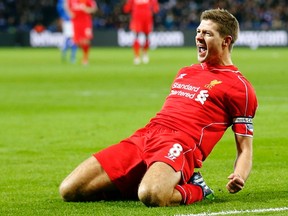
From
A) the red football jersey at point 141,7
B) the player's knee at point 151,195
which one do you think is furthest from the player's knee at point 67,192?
the red football jersey at point 141,7

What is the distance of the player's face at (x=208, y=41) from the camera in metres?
7.25

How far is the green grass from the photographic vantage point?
7.26 metres

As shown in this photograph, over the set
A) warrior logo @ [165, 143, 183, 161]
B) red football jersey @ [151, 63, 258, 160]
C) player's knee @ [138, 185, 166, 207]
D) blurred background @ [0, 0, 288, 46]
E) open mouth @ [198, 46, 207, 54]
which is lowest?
blurred background @ [0, 0, 288, 46]

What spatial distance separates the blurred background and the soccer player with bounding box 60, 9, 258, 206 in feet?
124

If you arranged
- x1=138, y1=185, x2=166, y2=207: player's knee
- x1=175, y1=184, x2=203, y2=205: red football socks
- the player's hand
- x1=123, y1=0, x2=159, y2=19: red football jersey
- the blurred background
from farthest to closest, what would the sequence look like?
the blurred background
x1=123, y1=0, x2=159, y2=19: red football jersey
x1=175, y1=184, x2=203, y2=205: red football socks
x1=138, y1=185, x2=166, y2=207: player's knee
the player's hand

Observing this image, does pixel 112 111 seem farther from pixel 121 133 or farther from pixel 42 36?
pixel 42 36

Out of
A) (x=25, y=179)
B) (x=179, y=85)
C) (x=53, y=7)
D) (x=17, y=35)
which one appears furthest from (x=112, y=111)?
(x=53, y=7)

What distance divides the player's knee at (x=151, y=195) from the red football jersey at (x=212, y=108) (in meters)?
0.60

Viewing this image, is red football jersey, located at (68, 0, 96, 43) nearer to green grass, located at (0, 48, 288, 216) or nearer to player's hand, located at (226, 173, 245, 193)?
green grass, located at (0, 48, 288, 216)

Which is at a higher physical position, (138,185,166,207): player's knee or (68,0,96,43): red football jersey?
(138,185,166,207): player's knee

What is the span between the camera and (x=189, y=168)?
717cm

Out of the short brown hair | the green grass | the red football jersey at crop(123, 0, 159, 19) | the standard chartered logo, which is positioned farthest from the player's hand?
the red football jersey at crop(123, 0, 159, 19)

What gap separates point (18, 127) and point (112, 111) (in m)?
2.42

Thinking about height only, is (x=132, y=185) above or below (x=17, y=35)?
above
